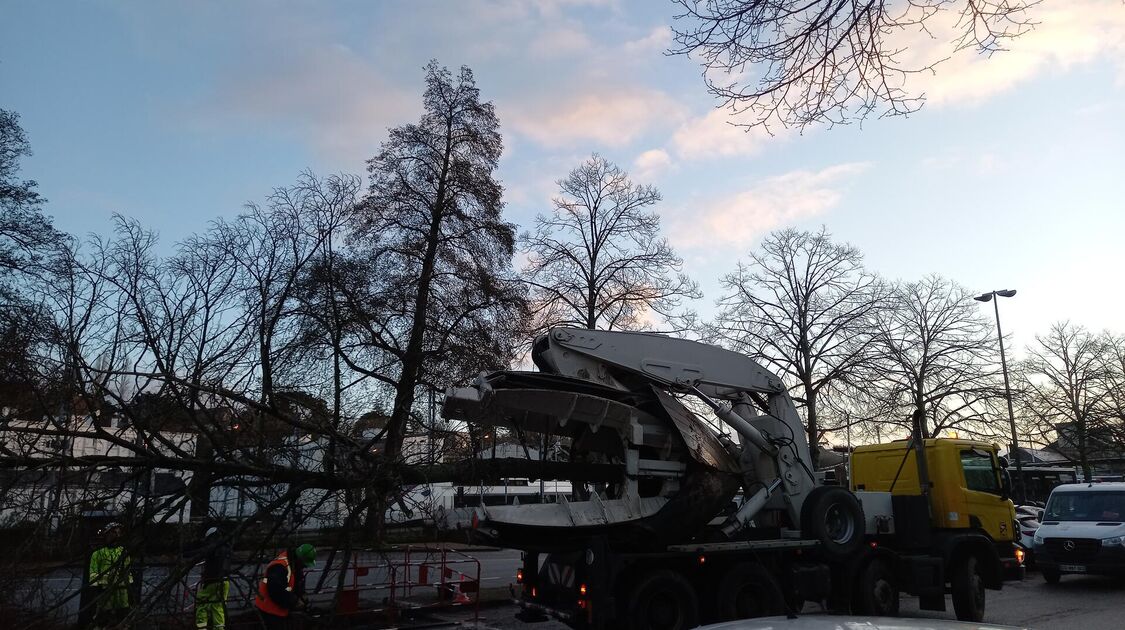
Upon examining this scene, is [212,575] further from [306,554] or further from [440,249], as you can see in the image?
[440,249]

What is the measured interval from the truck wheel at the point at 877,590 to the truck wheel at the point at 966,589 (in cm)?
119

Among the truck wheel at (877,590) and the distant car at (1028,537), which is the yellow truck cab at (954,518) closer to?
the truck wheel at (877,590)

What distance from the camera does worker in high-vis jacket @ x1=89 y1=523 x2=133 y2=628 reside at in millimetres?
5136

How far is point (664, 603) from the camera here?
8.24 metres

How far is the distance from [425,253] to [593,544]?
431 inches

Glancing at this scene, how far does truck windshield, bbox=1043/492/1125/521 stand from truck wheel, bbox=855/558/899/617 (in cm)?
749

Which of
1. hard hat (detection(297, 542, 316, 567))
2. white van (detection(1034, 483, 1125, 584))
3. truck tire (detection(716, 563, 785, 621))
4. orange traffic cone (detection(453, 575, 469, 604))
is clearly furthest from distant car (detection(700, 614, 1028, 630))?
white van (detection(1034, 483, 1125, 584))

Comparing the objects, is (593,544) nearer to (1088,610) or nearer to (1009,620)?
(1009,620)

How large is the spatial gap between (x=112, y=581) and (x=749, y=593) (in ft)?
21.8

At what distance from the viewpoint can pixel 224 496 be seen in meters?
6.17

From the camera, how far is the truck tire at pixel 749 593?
8.53 metres

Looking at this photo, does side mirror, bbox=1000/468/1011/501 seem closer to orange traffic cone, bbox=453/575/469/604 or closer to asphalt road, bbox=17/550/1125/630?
asphalt road, bbox=17/550/1125/630

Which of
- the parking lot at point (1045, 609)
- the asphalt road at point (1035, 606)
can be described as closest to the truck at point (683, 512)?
the parking lot at point (1045, 609)

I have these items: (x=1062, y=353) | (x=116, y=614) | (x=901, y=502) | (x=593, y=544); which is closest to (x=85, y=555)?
(x=116, y=614)
